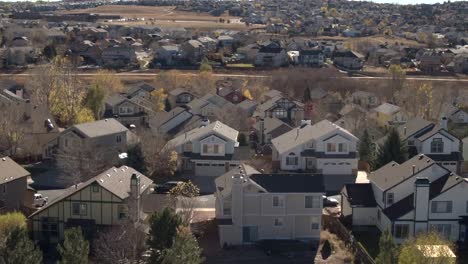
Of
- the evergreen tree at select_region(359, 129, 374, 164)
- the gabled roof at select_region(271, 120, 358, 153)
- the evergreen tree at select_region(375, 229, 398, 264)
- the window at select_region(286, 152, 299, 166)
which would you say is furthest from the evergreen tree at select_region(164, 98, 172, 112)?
the evergreen tree at select_region(375, 229, 398, 264)

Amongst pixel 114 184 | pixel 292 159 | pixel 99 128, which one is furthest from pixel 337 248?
pixel 99 128

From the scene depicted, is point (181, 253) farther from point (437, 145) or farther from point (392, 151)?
point (437, 145)

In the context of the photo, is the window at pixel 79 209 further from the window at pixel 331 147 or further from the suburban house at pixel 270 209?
the window at pixel 331 147

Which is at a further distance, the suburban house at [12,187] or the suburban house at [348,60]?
the suburban house at [348,60]

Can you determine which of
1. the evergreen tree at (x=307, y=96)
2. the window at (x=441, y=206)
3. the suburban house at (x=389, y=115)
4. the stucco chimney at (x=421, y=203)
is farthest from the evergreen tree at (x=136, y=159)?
the evergreen tree at (x=307, y=96)

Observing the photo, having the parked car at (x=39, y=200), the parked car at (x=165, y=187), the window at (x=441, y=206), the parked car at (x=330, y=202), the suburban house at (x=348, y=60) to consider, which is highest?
the window at (x=441, y=206)

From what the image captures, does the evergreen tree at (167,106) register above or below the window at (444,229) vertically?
below
